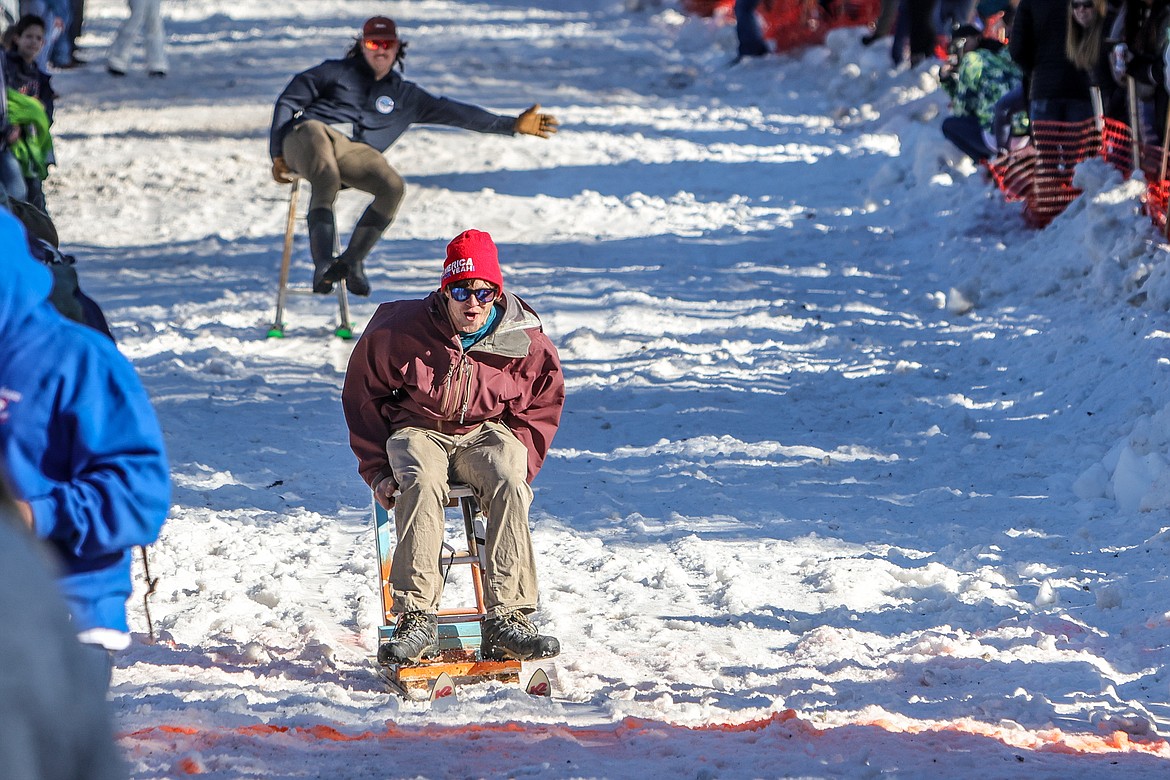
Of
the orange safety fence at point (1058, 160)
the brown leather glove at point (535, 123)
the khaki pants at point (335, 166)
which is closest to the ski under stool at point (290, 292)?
the khaki pants at point (335, 166)

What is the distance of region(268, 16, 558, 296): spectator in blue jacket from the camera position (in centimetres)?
880

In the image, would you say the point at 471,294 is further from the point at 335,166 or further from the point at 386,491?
the point at 335,166

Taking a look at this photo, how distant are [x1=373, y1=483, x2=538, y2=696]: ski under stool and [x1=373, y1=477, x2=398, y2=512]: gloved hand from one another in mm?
168

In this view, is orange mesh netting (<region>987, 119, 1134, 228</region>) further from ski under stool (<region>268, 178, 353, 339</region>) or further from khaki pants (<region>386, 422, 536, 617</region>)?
khaki pants (<region>386, 422, 536, 617</region>)

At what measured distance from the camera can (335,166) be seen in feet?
29.0

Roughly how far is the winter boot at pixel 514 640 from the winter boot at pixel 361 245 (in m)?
4.43

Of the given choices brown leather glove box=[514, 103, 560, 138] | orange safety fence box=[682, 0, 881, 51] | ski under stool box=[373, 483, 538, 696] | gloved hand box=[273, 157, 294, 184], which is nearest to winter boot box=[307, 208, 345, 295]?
gloved hand box=[273, 157, 294, 184]

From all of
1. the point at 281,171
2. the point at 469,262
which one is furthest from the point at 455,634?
the point at 281,171

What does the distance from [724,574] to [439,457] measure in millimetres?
1663

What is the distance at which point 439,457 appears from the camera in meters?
5.09

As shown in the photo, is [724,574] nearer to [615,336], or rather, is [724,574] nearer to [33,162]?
[615,336]

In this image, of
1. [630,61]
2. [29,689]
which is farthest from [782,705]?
[630,61]

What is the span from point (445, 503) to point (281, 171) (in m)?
4.48

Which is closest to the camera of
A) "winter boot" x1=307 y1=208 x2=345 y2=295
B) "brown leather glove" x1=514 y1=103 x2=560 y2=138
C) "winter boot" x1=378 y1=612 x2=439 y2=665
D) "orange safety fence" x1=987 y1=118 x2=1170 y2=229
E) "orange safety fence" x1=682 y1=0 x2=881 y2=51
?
"winter boot" x1=378 y1=612 x2=439 y2=665
